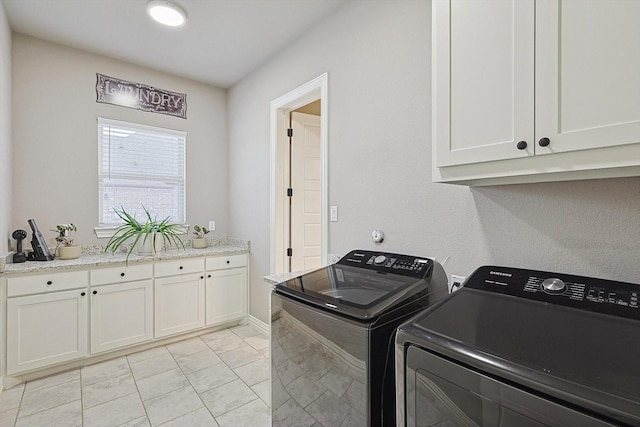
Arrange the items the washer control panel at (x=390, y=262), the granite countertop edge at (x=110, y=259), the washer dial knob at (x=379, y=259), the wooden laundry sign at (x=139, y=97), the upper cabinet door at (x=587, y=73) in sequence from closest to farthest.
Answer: the upper cabinet door at (x=587, y=73) < the washer control panel at (x=390, y=262) < the washer dial knob at (x=379, y=259) < the granite countertop edge at (x=110, y=259) < the wooden laundry sign at (x=139, y=97)

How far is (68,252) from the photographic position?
271 centimetres

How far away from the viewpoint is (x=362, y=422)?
1.17m

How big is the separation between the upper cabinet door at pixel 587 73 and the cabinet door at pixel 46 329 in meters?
3.21

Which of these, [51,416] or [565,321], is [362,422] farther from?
[51,416]

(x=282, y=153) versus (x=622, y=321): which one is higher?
(x=282, y=153)

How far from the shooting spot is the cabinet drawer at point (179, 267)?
9.71ft

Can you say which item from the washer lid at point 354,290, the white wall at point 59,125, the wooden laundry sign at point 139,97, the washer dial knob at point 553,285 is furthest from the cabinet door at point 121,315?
the washer dial knob at point 553,285

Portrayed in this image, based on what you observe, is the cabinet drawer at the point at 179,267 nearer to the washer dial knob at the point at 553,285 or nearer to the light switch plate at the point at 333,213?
the light switch plate at the point at 333,213

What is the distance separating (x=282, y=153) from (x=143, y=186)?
5.05 feet

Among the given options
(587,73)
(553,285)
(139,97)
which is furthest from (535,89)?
(139,97)

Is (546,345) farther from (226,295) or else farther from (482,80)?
(226,295)

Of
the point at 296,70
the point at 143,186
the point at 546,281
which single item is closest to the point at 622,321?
the point at 546,281

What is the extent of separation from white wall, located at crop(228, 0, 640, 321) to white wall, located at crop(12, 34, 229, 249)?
167 centimetres

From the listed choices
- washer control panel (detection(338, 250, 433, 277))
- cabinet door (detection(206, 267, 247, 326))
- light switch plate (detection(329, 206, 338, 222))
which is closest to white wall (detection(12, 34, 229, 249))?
cabinet door (detection(206, 267, 247, 326))
